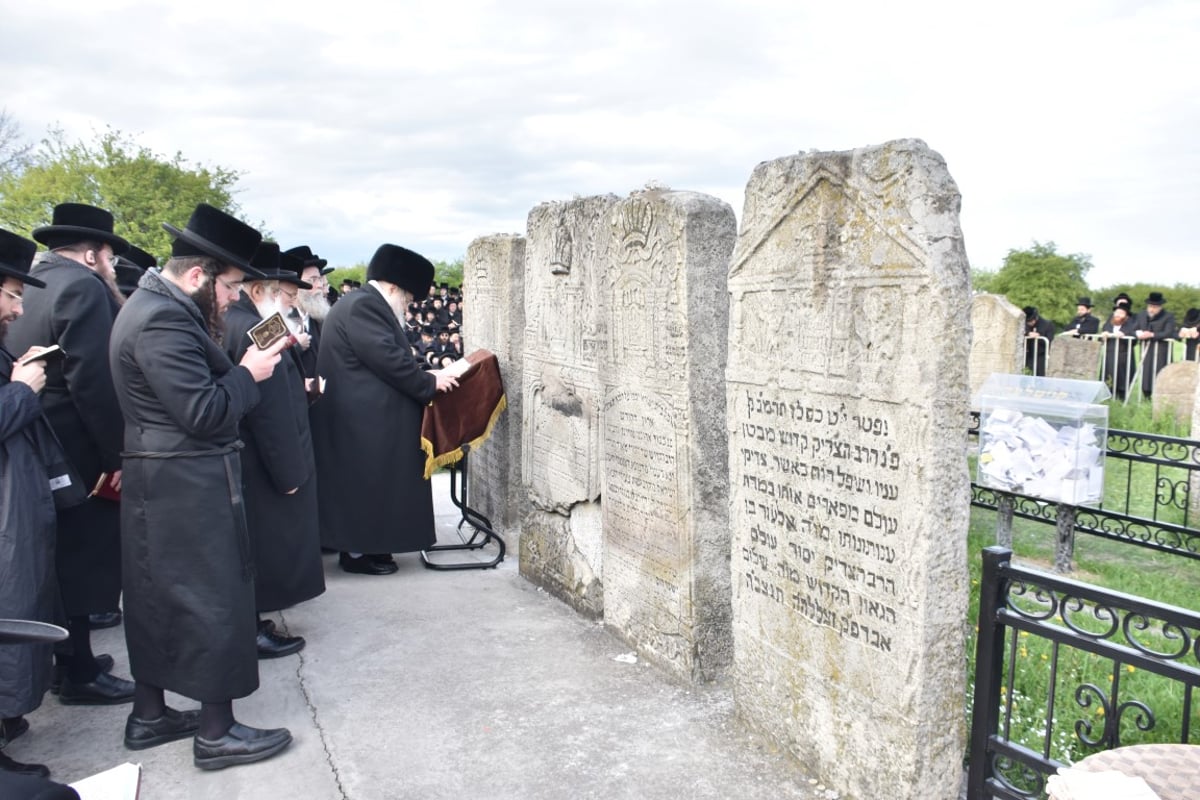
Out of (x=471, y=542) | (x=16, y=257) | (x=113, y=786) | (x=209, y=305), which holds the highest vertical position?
(x=16, y=257)

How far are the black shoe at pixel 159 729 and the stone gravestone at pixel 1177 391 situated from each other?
34.1 ft

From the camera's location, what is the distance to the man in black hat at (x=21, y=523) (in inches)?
129

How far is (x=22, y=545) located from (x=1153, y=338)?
14.7 meters

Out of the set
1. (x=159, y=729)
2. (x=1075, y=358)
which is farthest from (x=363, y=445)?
(x=1075, y=358)

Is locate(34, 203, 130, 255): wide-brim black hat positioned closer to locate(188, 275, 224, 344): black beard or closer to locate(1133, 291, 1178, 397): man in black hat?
locate(188, 275, 224, 344): black beard

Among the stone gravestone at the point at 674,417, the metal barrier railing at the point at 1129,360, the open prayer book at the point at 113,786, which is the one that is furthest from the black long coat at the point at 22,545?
the metal barrier railing at the point at 1129,360

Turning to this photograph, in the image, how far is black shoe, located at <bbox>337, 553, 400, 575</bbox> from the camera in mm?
Result: 5930

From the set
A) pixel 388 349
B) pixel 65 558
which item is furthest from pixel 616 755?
pixel 388 349

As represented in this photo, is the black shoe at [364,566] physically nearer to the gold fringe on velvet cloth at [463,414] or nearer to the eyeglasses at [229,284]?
the gold fringe on velvet cloth at [463,414]

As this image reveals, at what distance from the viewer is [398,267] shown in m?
5.78

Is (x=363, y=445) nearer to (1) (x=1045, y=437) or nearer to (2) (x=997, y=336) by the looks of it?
(1) (x=1045, y=437)

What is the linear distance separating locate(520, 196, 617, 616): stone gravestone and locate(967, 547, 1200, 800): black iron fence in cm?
220

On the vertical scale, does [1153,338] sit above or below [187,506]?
above

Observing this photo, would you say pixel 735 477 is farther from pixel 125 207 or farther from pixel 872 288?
pixel 125 207
